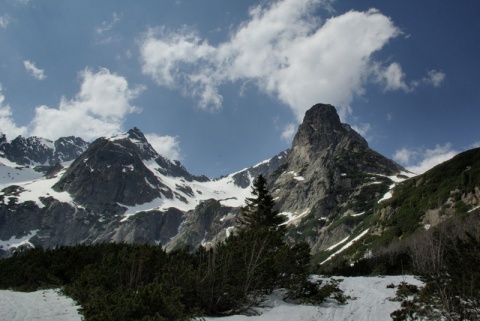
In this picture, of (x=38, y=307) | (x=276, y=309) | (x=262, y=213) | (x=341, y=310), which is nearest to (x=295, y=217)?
(x=262, y=213)

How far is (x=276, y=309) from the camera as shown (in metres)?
14.4

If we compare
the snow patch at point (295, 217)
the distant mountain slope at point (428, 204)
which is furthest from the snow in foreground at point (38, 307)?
the snow patch at point (295, 217)

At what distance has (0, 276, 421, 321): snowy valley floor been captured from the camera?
12.3 m

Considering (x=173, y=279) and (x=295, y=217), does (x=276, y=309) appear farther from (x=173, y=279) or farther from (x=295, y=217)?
(x=295, y=217)

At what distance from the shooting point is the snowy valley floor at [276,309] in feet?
40.2

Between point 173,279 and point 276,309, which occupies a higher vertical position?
point 173,279

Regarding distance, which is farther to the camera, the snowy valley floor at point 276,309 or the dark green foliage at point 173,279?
the snowy valley floor at point 276,309

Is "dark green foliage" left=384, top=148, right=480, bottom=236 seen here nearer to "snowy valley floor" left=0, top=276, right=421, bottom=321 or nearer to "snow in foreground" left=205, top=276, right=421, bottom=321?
"snow in foreground" left=205, top=276, right=421, bottom=321

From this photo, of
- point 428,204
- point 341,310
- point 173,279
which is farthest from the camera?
point 428,204

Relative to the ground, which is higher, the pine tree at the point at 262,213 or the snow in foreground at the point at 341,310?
the pine tree at the point at 262,213

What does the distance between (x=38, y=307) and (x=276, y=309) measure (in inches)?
356

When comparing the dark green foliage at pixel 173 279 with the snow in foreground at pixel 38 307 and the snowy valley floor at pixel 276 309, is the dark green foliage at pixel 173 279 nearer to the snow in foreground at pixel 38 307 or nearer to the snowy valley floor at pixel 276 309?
the snow in foreground at pixel 38 307

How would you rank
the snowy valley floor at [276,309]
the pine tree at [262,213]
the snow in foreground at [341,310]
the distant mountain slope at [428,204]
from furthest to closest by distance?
the distant mountain slope at [428,204] → the pine tree at [262,213] → the snow in foreground at [341,310] → the snowy valley floor at [276,309]

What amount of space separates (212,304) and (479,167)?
87.9 metres
